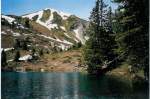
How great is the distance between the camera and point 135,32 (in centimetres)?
3362

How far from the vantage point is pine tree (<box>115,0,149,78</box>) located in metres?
A: 32.7

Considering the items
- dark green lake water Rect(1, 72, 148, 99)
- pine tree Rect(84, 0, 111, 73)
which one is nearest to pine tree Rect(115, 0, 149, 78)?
dark green lake water Rect(1, 72, 148, 99)

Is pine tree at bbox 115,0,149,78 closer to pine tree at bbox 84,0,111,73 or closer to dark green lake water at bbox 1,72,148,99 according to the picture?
dark green lake water at bbox 1,72,148,99

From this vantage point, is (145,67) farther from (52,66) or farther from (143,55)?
(52,66)

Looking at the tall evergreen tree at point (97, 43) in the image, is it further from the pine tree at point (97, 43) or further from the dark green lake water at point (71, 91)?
the dark green lake water at point (71, 91)

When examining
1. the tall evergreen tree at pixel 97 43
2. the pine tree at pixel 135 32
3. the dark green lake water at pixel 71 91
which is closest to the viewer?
the dark green lake water at pixel 71 91

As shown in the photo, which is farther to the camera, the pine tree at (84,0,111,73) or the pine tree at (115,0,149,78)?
the pine tree at (84,0,111,73)

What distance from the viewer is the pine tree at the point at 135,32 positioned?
32.7 metres

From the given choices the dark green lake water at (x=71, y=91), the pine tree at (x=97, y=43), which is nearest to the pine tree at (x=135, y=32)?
the dark green lake water at (x=71, y=91)

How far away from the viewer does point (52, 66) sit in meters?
98.4

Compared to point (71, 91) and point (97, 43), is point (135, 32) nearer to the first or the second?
point (71, 91)

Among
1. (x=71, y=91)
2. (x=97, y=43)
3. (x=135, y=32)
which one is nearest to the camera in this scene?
(x=71, y=91)

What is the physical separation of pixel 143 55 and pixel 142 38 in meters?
1.41

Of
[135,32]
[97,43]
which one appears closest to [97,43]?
[97,43]
